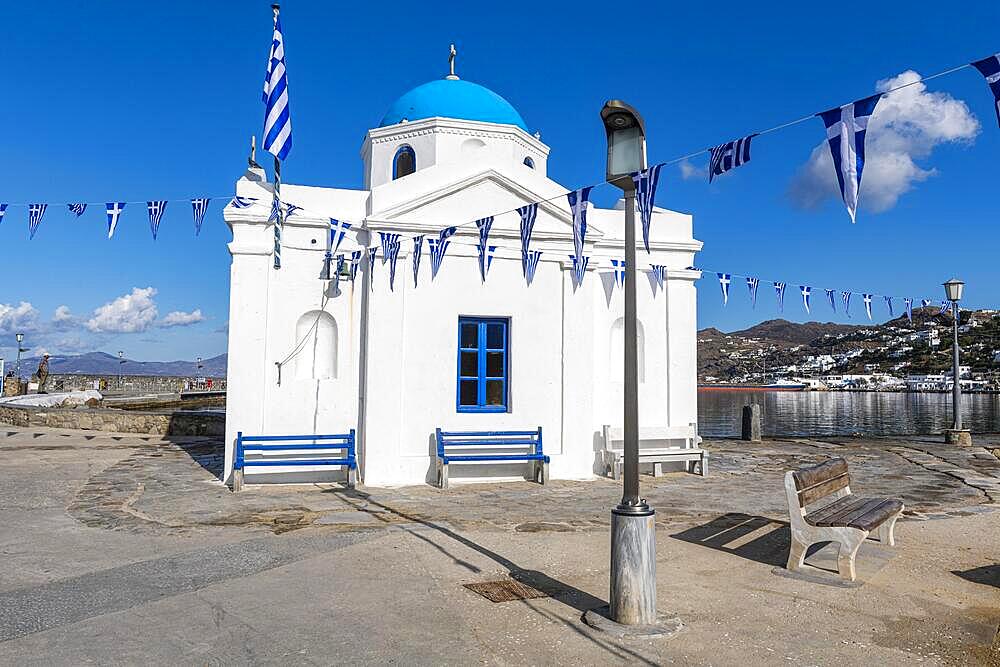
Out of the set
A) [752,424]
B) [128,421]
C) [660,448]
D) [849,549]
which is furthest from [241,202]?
[752,424]

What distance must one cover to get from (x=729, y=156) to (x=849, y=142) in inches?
46.6

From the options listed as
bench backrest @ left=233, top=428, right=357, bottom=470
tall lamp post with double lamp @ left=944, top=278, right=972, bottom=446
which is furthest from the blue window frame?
tall lamp post with double lamp @ left=944, top=278, right=972, bottom=446

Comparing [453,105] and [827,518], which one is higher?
[453,105]

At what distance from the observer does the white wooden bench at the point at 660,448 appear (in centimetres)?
1224

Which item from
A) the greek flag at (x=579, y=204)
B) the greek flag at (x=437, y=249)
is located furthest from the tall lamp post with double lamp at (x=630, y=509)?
the greek flag at (x=437, y=249)

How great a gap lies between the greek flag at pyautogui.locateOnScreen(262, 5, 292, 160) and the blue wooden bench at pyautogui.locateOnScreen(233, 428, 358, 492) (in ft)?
14.1

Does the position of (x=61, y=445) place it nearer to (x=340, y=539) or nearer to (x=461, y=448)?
(x=461, y=448)

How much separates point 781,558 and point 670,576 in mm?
1352

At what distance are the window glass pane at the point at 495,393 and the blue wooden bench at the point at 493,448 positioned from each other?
2.09ft

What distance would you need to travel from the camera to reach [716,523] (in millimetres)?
8461

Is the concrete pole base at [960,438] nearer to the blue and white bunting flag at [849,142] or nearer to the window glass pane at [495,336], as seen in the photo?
the window glass pane at [495,336]

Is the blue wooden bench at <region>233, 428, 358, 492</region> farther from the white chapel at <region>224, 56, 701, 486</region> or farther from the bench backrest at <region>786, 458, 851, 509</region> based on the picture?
the bench backrest at <region>786, 458, 851, 509</region>

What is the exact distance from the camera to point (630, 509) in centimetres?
509

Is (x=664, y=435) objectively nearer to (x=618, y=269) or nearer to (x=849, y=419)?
(x=618, y=269)
